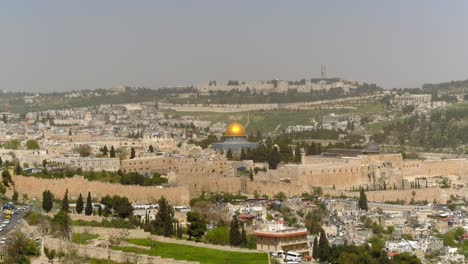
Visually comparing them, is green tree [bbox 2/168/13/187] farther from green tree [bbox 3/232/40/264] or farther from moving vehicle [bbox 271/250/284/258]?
moving vehicle [bbox 271/250/284/258]

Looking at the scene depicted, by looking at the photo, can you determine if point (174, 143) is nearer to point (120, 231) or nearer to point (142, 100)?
point (120, 231)

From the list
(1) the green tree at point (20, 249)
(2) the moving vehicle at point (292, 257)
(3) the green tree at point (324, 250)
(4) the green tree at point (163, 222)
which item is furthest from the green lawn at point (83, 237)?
(3) the green tree at point (324, 250)

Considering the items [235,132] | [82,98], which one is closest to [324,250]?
[235,132]

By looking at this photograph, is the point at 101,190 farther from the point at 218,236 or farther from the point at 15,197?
the point at 218,236

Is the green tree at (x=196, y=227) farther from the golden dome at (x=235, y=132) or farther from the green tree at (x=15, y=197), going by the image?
the golden dome at (x=235, y=132)

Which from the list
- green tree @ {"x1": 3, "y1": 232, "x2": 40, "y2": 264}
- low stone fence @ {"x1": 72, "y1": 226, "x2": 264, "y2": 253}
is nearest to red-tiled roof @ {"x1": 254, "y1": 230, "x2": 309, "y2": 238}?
low stone fence @ {"x1": 72, "y1": 226, "x2": 264, "y2": 253}

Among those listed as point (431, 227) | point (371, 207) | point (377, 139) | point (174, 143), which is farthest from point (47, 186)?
point (377, 139)
